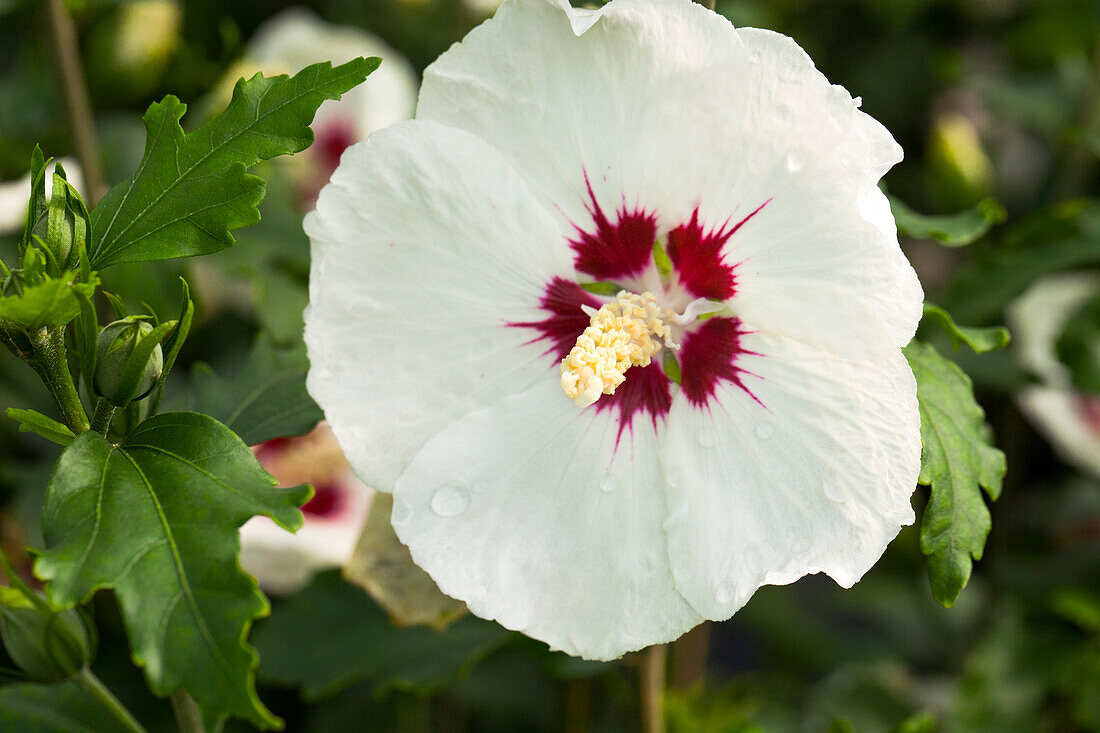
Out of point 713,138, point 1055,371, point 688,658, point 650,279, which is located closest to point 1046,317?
point 1055,371

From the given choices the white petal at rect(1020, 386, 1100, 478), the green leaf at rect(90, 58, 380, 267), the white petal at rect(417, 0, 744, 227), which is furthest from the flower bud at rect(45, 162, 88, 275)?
the white petal at rect(1020, 386, 1100, 478)

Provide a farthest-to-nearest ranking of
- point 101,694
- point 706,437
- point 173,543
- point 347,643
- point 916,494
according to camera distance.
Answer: point 916,494 < point 347,643 < point 101,694 < point 706,437 < point 173,543

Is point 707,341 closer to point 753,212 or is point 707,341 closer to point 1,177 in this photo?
point 753,212

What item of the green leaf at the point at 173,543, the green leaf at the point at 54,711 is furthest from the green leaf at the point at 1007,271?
the green leaf at the point at 54,711

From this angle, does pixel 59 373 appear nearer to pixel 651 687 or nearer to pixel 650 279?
pixel 650 279

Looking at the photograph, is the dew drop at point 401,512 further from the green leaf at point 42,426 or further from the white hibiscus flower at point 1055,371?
the white hibiscus flower at point 1055,371

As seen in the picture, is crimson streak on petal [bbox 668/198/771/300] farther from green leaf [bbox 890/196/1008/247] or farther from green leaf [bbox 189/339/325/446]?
green leaf [bbox 189/339/325/446]

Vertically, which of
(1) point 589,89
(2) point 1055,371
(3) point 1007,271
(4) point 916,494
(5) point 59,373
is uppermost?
(1) point 589,89

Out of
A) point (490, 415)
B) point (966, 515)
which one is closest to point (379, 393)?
point (490, 415)
